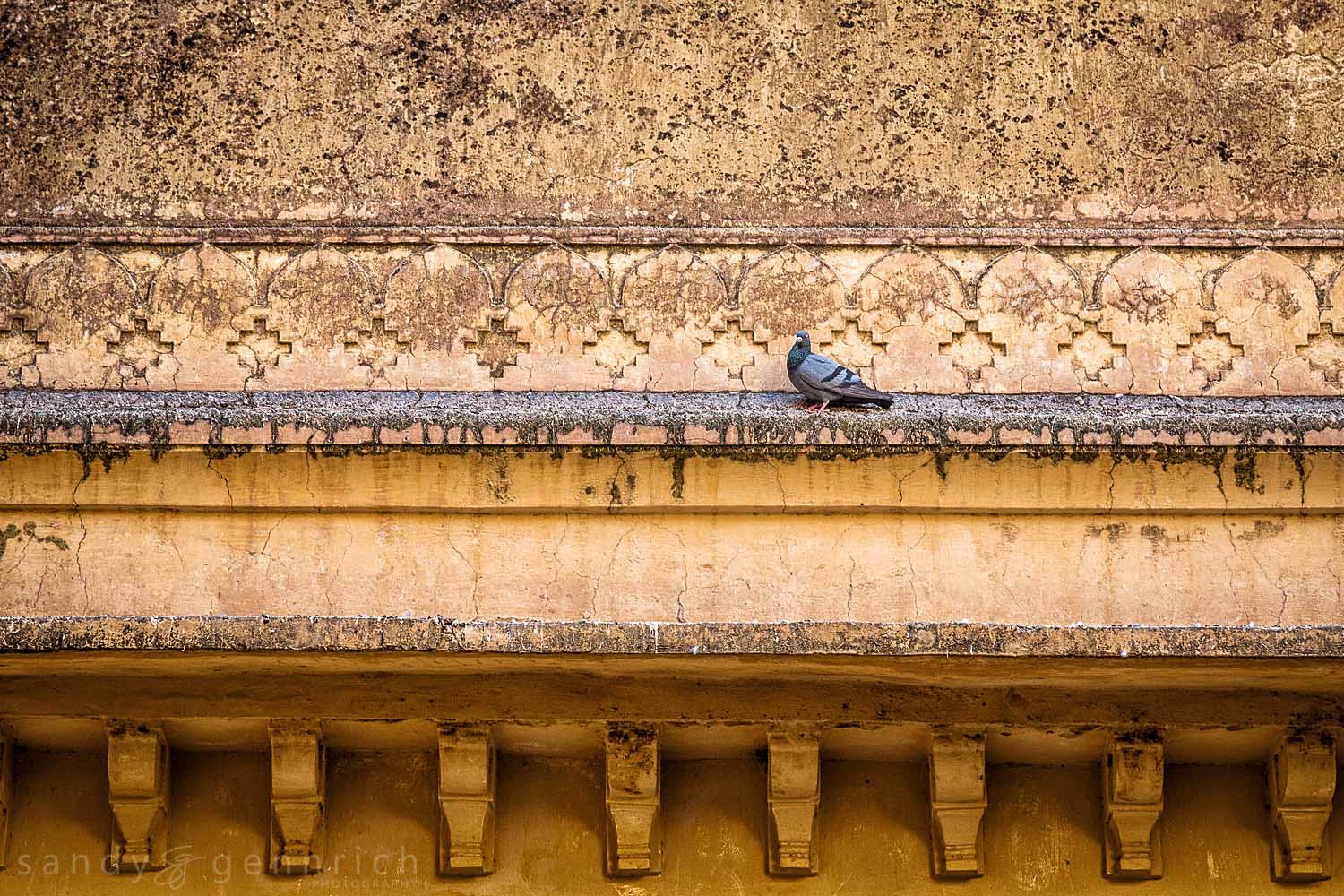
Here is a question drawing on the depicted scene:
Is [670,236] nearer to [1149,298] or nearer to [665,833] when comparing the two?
[1149,298]

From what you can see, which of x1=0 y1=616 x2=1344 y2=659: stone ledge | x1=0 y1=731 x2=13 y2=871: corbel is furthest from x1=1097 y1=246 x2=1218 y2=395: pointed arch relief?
x1=0 y1=731 x2=13 y2=871: corbel

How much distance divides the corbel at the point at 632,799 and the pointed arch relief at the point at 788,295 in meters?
1.42

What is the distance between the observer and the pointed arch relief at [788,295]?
648 centimetres

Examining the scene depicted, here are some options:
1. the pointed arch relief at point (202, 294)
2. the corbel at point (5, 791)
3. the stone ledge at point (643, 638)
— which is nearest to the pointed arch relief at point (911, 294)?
the stone ledge at point (643, 638)

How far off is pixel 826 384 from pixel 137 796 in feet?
8.67

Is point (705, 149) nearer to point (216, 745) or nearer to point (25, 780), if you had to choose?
point (216, 745)

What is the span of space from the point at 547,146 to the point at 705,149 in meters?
0.57

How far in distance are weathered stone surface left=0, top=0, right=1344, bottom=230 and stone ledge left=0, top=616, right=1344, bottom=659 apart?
1723 mm

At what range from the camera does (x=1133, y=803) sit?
621 cm

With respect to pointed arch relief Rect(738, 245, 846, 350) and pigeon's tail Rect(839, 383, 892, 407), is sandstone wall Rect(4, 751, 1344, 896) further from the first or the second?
pointed arch relief Rect(738, 245, 846, 350)

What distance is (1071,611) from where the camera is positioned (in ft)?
19.1

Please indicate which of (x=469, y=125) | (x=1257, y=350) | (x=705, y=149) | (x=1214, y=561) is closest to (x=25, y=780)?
(x=469, y=125)

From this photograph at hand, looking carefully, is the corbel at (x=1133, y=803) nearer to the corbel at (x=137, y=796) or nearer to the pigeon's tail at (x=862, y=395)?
the pigeon's tail at (x=862, y=395)

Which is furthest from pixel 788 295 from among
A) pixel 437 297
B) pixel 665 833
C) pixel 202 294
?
pixel 202 294
